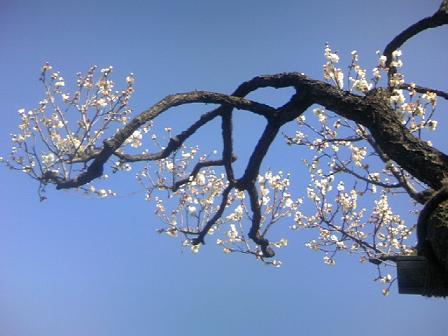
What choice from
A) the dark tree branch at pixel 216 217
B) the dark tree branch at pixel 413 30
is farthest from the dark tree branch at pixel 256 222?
the dark tree branch at pixel 413 30

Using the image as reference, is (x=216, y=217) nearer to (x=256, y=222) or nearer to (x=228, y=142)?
(x=256, y=222)

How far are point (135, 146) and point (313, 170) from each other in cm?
388

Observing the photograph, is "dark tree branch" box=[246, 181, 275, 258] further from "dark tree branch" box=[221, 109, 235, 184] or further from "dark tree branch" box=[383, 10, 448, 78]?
"dark tree branch" box=[383, 10, 448, 78]

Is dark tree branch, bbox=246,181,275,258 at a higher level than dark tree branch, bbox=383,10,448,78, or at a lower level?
lower

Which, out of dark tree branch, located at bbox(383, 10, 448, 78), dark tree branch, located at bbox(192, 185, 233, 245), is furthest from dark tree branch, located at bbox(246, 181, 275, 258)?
dark tree branch, located at bbox(383, 10, 448, 78)

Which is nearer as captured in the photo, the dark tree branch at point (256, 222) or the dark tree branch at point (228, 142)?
the dark tree branch at point (228, 142)

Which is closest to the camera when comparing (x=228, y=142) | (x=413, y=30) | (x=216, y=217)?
(x=228, y=142)

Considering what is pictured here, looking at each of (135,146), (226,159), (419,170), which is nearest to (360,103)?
(419,170)

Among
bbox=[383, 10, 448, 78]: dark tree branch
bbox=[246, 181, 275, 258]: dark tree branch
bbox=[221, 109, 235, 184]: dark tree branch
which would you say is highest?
bbox=[383, 10, 448, 78]: dark tree branch

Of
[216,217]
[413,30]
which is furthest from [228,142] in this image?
[413,30]

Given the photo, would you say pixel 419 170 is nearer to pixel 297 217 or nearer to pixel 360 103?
pixel 360 103

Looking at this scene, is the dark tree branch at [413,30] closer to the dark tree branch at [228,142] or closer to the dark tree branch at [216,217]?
the dark tree branch at [228,142]

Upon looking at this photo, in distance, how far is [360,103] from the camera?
3.38 meters

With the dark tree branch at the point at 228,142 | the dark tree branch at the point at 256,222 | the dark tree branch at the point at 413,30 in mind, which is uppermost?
the dark tree branch at the point at 413,30
